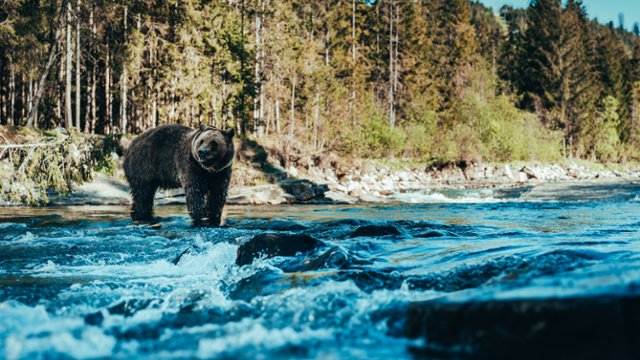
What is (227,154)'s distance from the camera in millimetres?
8234

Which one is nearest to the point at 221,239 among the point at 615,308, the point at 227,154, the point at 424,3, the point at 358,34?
the point at 227,154

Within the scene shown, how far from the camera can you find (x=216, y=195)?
8742 mm

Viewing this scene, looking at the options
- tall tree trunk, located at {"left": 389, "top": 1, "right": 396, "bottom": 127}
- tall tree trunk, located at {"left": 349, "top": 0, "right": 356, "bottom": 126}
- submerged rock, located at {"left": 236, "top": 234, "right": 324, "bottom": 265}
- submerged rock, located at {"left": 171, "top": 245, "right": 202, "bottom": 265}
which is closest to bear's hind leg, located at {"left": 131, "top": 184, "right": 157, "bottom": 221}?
submerged rock, located at {"left": 171, "top": 245, "right": 202, "bottom": 265}

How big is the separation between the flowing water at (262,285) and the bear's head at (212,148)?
104 centimetres

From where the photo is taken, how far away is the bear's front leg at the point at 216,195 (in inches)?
340

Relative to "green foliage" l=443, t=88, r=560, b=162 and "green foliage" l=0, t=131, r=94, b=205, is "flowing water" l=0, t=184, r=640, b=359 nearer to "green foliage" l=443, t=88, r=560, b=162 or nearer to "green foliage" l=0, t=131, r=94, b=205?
"green foliage" l=0, t=131, r=94, b=205

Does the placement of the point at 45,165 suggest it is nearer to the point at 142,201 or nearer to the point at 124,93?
the point at 142,201

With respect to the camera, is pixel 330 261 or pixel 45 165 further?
pixel 45 165

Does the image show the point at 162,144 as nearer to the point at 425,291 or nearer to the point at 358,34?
the point at 425,291

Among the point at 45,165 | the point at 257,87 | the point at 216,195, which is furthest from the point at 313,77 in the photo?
the point at 216,195

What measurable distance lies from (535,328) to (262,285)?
248 centimetres

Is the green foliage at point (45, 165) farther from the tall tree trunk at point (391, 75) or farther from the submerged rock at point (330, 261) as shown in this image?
the tall tree trunk at point (391, 75)

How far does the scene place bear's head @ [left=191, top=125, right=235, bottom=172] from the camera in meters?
7.89

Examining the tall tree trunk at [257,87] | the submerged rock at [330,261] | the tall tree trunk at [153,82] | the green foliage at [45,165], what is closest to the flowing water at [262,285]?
the submerged rock at [330,261]
